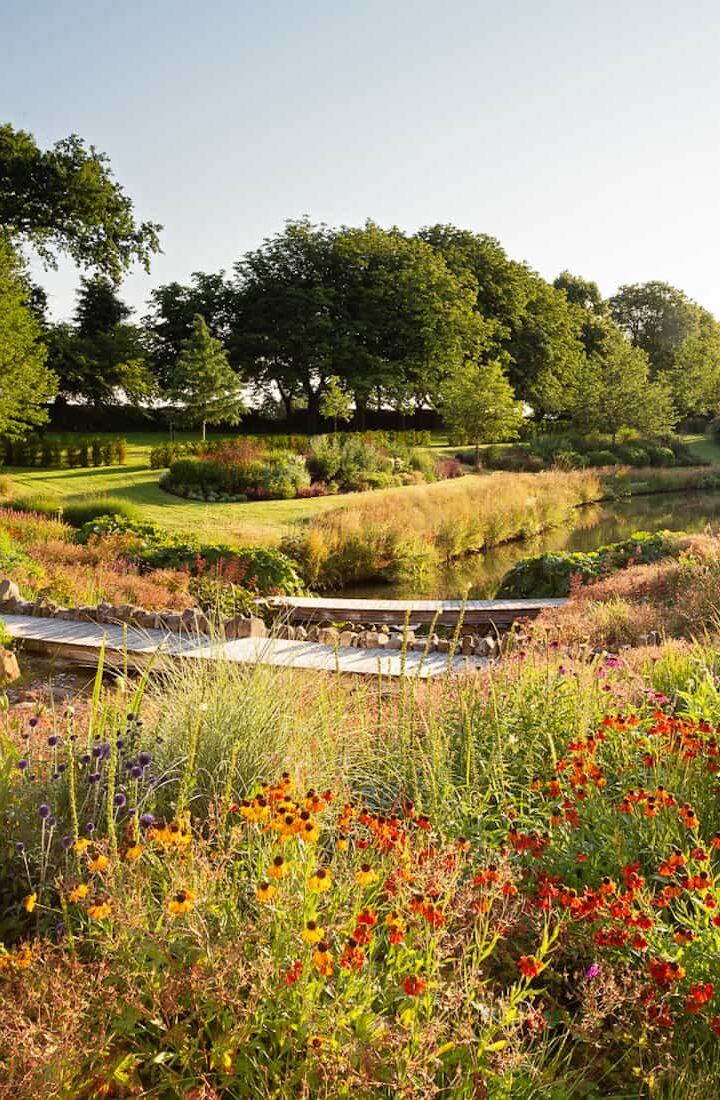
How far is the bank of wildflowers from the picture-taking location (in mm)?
1638

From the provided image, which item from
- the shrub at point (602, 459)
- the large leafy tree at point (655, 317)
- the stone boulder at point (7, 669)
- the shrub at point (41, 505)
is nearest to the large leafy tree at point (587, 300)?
the large leafy tree at point (655, 317)

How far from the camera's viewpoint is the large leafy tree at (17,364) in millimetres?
19547

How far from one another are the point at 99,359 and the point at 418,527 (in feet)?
68.8

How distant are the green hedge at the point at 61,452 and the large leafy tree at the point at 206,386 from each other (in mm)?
3212

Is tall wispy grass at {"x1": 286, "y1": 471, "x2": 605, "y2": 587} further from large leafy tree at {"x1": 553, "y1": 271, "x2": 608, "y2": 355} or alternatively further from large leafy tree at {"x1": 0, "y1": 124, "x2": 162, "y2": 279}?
large leafy tree at {"x1": 553, "y1": 271, "x2": 608, "y2": 355}

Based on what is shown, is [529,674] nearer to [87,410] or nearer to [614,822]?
[614,822]

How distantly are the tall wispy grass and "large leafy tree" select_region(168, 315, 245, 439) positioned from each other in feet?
34.1

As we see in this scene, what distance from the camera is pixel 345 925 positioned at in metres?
1.81

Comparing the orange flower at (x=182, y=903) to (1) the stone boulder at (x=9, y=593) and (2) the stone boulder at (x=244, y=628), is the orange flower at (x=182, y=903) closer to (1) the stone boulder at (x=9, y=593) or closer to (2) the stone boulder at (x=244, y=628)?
(2) the stone boulder at (x=244, y=628)

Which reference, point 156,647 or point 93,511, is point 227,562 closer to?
point 93,511

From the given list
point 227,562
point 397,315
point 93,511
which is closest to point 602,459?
point 397,315

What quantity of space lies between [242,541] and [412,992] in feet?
41.7

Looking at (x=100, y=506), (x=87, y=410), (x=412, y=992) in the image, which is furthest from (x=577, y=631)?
(x=87, y=410)

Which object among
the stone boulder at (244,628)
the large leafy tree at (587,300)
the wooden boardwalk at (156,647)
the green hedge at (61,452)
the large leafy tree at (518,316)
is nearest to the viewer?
the wooden boardwalk at (156,647)
